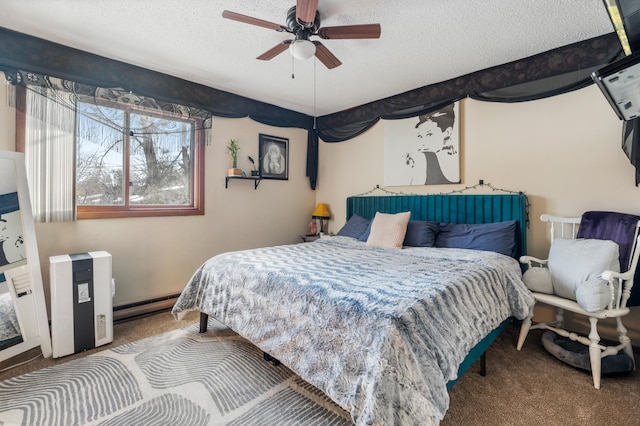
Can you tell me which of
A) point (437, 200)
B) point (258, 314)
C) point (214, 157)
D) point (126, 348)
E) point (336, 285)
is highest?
point (214, 157)

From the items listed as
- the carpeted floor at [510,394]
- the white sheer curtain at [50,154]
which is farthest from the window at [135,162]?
the carpeted floor at [510,394]

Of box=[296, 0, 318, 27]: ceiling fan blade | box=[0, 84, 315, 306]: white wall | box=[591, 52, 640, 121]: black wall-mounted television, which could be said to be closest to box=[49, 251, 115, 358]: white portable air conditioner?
box=[0, 84, 315, 306]: white wall

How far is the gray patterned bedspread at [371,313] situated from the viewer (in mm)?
1195

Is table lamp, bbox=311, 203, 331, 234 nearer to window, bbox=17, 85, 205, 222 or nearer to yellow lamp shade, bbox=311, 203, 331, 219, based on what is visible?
yellow lamp shade, bbox=311, 203, 331, 219

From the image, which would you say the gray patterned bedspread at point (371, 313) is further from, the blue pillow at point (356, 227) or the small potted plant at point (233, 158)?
the small potted plant at point (233, 158)

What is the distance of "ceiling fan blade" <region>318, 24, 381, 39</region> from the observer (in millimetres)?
1855

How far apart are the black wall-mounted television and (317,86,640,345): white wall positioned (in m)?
0.83

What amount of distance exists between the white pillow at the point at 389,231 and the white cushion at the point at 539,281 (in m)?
1.06

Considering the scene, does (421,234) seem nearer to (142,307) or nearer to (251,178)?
(251,178)

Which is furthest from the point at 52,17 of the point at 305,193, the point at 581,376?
the point at 581,376

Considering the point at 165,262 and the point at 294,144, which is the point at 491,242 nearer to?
the point at 294,144

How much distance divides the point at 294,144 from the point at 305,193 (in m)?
0.77

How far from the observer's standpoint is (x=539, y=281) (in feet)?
7.18

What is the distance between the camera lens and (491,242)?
8.42ft
